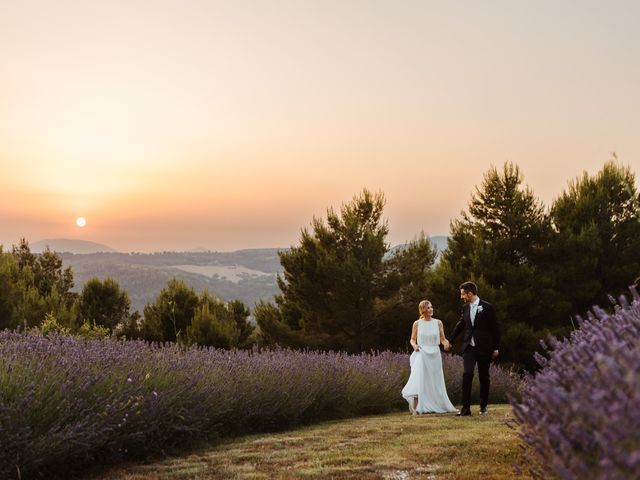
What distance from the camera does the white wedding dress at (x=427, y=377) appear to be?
10570 mm

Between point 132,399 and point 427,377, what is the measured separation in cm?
601

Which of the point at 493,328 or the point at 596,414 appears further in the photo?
the point at 493,328

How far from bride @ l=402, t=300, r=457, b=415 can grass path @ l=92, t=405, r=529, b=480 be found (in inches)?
116

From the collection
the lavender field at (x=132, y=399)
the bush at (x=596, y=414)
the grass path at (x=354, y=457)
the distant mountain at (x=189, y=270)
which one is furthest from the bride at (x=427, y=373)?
the distant mountain at (x=189, y=270)

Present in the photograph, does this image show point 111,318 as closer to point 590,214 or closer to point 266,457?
point 590,214

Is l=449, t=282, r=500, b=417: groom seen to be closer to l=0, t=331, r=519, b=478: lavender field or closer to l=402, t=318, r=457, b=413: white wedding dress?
l=402, t=318, r=457, b=413: white wedding dress

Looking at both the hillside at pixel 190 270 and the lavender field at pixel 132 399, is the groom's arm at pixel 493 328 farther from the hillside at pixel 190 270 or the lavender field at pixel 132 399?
the hillside at pixel 190 270

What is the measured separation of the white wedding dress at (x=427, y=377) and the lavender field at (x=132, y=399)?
3.97 ft

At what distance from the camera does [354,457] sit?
222 inches

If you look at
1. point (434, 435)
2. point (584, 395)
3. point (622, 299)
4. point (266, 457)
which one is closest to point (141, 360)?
point (266, 457)

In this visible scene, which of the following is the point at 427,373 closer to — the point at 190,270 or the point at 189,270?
the point at 190,270

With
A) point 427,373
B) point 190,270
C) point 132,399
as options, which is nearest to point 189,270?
point 190,270

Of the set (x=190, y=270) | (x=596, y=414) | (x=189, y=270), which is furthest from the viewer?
(x=189, y=270)

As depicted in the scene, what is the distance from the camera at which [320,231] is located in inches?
1113
